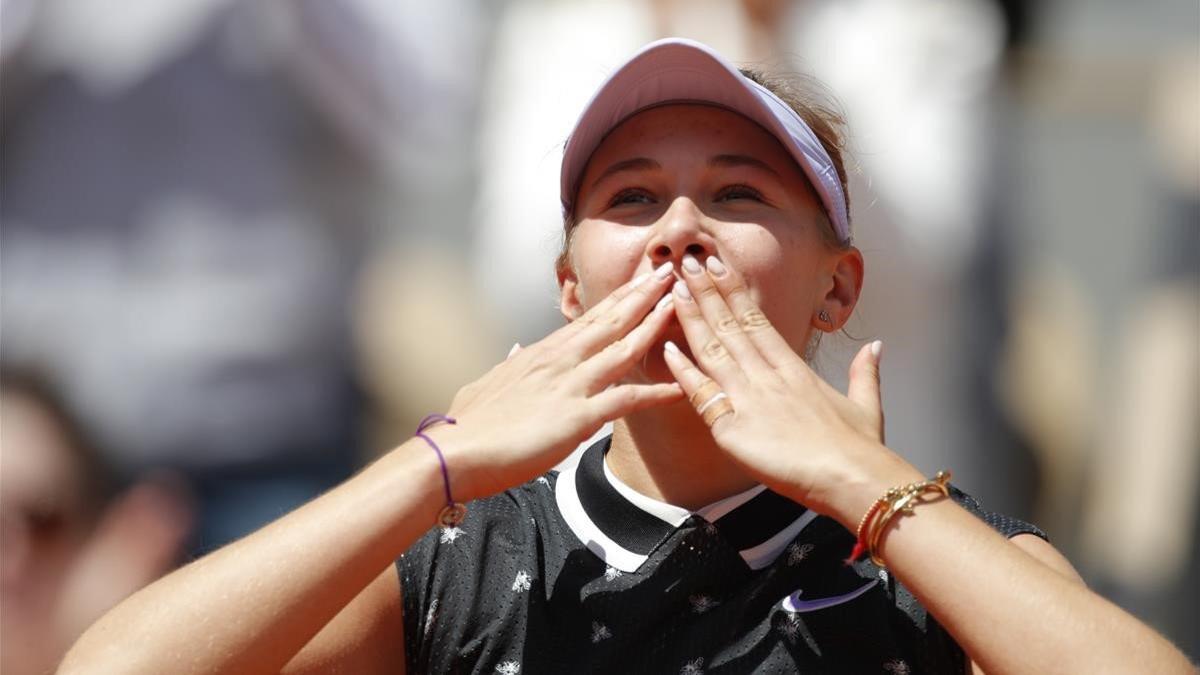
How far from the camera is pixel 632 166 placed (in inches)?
108

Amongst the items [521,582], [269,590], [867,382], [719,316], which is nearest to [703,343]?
[719,316]

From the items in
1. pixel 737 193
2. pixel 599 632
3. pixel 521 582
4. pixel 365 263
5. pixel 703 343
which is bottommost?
pixel 599 632

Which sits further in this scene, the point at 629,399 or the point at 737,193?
the point at 737,193

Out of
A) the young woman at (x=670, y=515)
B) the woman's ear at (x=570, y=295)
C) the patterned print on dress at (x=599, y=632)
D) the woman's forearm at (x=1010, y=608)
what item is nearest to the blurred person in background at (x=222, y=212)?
the woman's ear at (x=570, y=295)

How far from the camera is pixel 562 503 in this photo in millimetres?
2672

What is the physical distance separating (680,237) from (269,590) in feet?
2.87

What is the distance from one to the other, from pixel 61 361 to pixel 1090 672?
3.10 m

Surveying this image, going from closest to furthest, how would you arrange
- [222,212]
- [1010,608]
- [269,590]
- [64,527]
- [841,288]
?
[1010,608]
[269,590]
[841,288]
[64,527]
[222,212]

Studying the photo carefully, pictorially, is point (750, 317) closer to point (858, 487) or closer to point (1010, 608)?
Answer: point (858, 487)

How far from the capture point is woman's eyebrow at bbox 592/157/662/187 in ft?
8.96

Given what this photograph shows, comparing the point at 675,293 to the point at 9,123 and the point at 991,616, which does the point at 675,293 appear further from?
the point at 9,123

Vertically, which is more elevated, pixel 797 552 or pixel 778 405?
pixel 778 405

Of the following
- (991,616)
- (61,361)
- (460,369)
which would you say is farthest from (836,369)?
(61,361)

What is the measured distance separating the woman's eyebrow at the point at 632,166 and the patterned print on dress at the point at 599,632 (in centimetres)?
81
